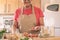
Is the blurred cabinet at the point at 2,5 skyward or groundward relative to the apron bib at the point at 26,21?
skyward

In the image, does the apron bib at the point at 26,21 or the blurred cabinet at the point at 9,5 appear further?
the blurred cabinet at the point at 9,5

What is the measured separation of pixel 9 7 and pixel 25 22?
1659 millimetres

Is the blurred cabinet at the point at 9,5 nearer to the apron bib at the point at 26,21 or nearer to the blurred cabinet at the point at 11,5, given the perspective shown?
the blurred cabinet at the point at 11,5

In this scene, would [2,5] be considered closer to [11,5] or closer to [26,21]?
[11,5]

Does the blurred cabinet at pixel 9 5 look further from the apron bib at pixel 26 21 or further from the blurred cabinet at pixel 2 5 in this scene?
the apron bib at pixel 26 21

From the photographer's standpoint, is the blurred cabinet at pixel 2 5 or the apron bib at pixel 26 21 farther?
the blurred cabinet at pixel 2 5

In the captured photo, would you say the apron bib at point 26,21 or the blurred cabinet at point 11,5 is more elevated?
the blurred cabinet at point 11,5

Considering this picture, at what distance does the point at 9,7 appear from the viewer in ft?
11.9

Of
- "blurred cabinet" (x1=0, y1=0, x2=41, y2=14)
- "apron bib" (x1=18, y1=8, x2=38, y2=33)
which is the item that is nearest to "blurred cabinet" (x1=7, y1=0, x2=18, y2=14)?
"blurred cabinet" (x1=0, y1=0, x2=41, y2=14)

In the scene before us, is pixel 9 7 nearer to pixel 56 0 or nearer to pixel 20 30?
pixel 56 0

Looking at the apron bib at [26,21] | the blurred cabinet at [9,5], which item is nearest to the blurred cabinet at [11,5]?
the blurred cabinet at [9,5]

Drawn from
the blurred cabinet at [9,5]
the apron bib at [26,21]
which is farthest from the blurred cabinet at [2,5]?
the apron bib at [26,21]

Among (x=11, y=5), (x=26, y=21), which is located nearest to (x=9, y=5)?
(x=11, y=5)

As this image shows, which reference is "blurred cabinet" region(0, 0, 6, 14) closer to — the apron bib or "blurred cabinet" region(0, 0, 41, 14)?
"blurred cabinet" region(0, 0, 41, 14)
